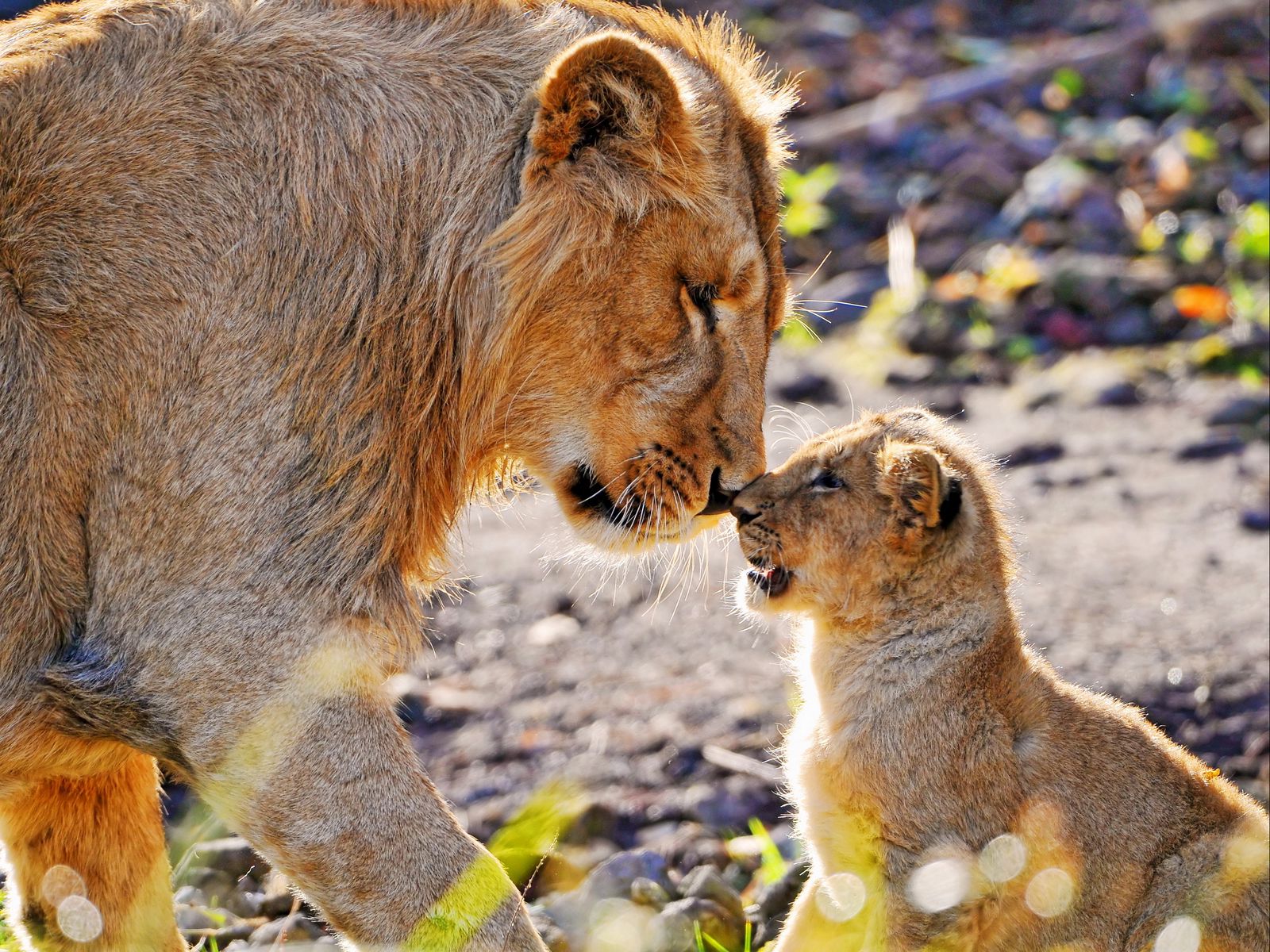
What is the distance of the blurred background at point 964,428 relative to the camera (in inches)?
194

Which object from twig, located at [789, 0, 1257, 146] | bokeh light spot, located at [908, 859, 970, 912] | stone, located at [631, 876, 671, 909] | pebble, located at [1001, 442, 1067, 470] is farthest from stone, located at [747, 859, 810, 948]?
twig, located at [789, 0, 1257, 146]

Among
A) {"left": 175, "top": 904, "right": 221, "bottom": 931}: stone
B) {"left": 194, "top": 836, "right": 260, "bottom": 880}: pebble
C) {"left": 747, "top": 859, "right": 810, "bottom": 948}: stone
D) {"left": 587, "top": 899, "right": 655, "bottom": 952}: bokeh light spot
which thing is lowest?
{"left": 747, "top": 859, "right": 810, "bottom": 948}: stone

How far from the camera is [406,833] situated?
139 inches

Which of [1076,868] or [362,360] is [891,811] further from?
[362,360]

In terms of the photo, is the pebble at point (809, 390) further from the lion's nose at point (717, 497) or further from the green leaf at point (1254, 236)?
the lion's nose at point (717, 497)

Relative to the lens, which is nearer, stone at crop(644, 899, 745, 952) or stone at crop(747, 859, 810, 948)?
stone at crop(644, 899, 745, 952)

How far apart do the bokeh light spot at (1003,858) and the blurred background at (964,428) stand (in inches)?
32.9

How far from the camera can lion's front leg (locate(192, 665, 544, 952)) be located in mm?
3494

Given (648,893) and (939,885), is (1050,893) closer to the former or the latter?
(939,885)

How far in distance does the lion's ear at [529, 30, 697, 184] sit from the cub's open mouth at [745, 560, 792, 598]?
3.35ft

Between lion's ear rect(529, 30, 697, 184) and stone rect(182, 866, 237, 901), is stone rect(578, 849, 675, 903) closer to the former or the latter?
stone rect(182, 866, 237, 901)

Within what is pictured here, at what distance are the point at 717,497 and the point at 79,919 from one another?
1.96m

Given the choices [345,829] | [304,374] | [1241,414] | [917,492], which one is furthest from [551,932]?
[1241,414]

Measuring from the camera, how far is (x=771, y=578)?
4145 mm
